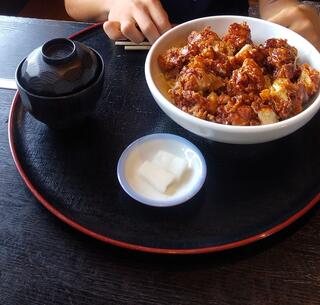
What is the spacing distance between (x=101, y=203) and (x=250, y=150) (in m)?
0.39

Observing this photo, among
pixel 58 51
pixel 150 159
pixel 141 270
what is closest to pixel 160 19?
pixel 58 51

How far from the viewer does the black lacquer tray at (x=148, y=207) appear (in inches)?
32.4

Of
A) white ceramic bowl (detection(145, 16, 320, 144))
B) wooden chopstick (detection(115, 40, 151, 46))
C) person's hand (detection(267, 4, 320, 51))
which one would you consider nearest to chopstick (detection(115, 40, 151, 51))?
wooden chopstick (detection(115, 40, 151, 46))

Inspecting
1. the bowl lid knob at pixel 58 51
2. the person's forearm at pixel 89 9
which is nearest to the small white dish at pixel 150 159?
the bowl lid knob at pixel 58 51

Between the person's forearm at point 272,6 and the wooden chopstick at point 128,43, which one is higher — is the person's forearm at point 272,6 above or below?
below

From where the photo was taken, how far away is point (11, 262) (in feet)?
2.64

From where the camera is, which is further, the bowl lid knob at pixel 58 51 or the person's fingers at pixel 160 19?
the person's fingers at pixel 160 19

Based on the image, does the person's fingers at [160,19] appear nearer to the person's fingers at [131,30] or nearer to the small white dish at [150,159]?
the person's fingers at [131,30]

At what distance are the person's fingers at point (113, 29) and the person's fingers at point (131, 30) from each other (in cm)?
3

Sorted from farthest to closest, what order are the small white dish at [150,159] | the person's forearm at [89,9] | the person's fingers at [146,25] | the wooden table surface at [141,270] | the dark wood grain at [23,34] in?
1. the person's forearm at [89,9]
2. the dark wood grain at [23,34]
3. the person's fingers at [146,25]
4. the small white dish at [150,159]
5. the wooden table surface at [141,270]

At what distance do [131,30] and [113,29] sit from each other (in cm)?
8

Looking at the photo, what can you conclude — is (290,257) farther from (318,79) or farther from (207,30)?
(207,30)

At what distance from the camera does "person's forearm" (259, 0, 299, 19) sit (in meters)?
1.44

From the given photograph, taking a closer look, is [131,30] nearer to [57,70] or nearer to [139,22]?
[139,22]
